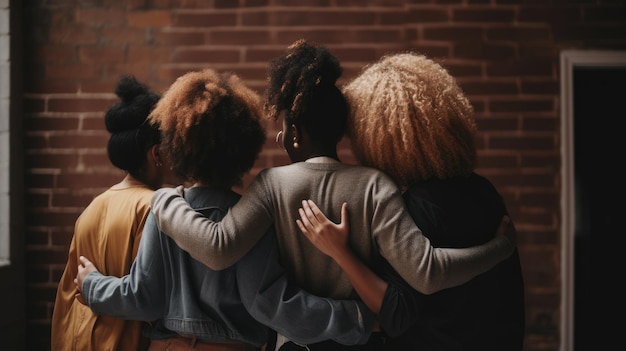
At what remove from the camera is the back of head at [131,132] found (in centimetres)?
186

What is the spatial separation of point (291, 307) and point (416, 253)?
1.14ft

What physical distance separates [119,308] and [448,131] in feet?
3.46

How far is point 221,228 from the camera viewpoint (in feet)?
4.62

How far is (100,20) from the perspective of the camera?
8.91 feet

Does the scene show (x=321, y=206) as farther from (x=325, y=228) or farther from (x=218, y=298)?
(x=218, y=298)

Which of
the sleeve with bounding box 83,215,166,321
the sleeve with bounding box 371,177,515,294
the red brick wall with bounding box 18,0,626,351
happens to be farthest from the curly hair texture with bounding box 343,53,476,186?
the red brick wall with bounding box 18,0,626,351

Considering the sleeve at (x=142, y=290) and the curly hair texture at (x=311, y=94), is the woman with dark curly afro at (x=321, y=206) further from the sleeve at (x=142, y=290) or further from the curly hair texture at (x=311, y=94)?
the sleeve at (x=142, y=290)

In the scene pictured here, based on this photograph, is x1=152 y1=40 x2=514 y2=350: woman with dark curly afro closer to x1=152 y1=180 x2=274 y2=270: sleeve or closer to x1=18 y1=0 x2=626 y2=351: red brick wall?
x1=152 y1=180 x2=274 y2=270: sleeve

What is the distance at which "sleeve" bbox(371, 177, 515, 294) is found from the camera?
53.6 inches

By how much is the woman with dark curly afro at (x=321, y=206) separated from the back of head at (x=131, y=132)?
38 cm

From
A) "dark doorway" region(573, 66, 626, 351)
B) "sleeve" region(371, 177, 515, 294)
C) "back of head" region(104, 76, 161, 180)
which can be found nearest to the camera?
"sleeve" region(371, 177, 515, 294)

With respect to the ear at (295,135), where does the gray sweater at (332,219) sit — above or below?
A: below

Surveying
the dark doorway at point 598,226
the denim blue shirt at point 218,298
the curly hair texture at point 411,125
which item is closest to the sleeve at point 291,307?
the denim blue shirt at point 218,298

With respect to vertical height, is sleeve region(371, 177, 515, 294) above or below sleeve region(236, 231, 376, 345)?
above
